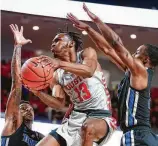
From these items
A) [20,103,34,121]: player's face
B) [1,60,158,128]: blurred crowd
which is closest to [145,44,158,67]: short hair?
[20,103,34,121]: player's face

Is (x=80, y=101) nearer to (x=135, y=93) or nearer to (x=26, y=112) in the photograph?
(x=135, y=93)

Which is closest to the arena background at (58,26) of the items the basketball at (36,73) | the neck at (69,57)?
the neck at (69,57)

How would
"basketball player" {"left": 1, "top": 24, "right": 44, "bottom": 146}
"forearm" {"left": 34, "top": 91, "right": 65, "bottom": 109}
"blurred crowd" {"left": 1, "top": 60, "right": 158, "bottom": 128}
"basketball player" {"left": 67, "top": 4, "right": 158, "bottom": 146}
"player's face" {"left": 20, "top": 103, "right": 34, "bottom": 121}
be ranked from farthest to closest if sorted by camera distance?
1. "blurred crowd" {"left": 1, "top": 60, "right": 158, "bottom": 128}
2. "player's face" {"left": 20, "top": 103, "right": 34, "bottom": 121}
3. "forearm" {"left": 34, "top": 91, "right": 65, "bottom": 109}
4. "basketball player" {"left": 1, "top": 24, "right": 44, "bottom": 146}
5. "basketball player" {"left": 67, "top": 4, "right": 158, "bottom": 146}

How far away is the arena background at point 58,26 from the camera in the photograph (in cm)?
739

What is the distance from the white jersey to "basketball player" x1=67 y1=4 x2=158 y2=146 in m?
0.41

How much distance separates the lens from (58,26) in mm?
8773

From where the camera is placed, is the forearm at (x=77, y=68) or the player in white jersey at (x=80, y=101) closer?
the forearm at (x=77, y=68)

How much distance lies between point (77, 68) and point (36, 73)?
357 millimetres

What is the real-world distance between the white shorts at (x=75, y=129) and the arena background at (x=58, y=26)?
1646mm

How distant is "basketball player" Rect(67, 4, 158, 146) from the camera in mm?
3992

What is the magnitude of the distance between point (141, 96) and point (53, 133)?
983mm

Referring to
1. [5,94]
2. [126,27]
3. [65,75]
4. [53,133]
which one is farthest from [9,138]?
[5,94]

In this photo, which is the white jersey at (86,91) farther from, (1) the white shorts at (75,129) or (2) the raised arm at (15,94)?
(2) the raised arm at (15,94)

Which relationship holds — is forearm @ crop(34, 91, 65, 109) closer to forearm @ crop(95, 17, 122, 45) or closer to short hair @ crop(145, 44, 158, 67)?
forearm @ crop(95, 17, 122, 45)
